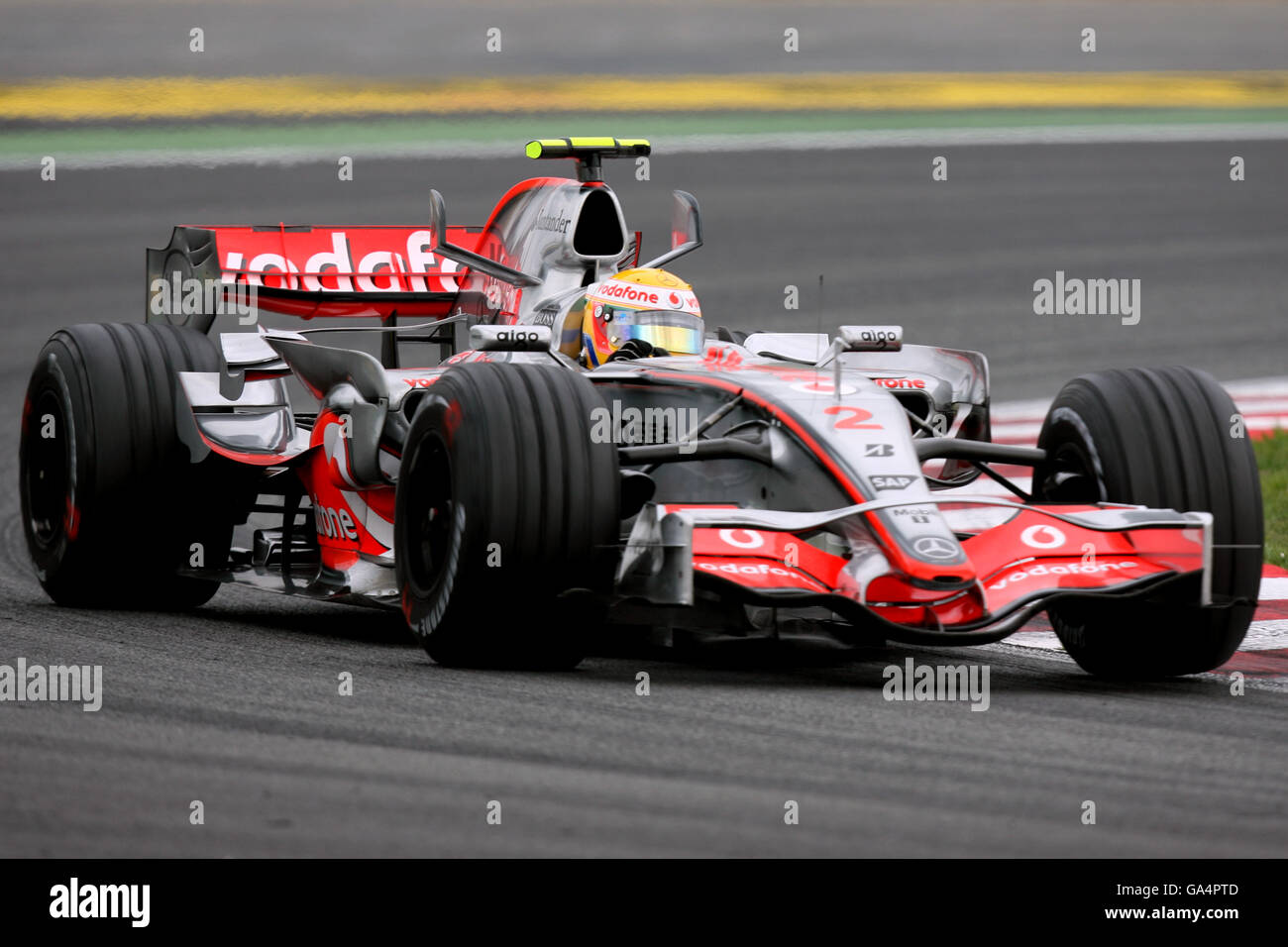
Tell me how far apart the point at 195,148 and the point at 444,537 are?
51.6 ft

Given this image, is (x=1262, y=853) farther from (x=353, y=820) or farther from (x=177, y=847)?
(x=177, y=847)

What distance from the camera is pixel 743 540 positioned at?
7.03 m

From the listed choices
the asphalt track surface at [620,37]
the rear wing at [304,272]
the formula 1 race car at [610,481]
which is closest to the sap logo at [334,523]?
the formula 1 race car at [610,481]

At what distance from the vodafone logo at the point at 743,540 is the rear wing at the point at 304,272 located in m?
3.72

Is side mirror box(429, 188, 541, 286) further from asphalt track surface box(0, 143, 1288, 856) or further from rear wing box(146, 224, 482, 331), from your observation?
asphalt track surface box(0, 143, 1288, 856)

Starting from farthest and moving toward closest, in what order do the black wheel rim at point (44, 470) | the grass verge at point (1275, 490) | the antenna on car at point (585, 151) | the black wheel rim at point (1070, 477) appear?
1. the grass verge at point (1275, 490)
2. the black wheel rim at point (44, 470)
3. the antenna on car at point (585, 151)
4. the black wheel rim at point (1070, 477)

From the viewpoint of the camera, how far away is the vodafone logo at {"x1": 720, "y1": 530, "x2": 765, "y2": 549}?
701 centimetres

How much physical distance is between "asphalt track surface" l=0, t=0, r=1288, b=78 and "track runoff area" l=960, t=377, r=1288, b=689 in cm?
1209

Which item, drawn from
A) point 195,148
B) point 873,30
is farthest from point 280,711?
point 873,30

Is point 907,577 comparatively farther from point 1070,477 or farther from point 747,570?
point 1070,477

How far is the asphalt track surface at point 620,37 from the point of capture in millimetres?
A: 25375

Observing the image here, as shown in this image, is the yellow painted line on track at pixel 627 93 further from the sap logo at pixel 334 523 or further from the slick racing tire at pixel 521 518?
the slick racing tire at pixel 521 518

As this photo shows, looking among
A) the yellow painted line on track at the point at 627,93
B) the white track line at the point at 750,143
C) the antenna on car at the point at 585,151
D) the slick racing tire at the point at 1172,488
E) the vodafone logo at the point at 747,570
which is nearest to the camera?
the vodafone logo at the point at 747,570

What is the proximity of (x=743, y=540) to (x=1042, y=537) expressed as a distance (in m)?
1.05
